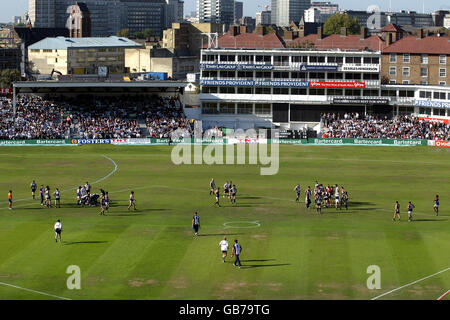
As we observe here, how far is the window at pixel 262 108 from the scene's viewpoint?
11456 cm

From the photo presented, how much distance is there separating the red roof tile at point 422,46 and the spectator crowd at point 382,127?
59.7 feet

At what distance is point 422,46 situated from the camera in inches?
4899

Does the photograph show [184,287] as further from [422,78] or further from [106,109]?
[422,78]

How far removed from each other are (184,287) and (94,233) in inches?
494

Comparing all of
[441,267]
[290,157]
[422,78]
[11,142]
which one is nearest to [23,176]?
[11,142]

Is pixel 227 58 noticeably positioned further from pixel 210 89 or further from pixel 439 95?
pixel 439 95

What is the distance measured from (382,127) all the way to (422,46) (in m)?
26.0

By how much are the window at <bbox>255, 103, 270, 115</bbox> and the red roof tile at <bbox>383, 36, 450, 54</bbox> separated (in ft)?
86.5

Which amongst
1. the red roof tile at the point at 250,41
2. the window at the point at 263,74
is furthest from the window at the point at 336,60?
the red roof tile at the point at 250,41

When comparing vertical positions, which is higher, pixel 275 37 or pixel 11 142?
pixel 275 37

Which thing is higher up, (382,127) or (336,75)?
(336,75)

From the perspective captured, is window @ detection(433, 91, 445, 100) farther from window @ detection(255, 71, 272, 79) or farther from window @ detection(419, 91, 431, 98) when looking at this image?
window @ detection(255, 71, 272, 79)

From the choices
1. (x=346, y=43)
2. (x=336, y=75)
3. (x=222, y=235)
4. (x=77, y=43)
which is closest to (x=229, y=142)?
(x=336, y=75)

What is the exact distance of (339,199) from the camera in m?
56.1
